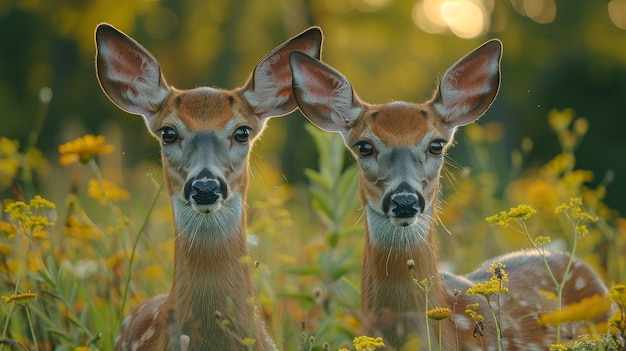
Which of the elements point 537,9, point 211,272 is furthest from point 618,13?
point 211,272

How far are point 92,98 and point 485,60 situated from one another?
2147 centimetres

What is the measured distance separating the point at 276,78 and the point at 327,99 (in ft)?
0.92

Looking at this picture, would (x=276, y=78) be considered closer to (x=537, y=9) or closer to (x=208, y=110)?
(x=208, y=110)

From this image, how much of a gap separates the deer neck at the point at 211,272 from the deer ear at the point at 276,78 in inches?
23.6

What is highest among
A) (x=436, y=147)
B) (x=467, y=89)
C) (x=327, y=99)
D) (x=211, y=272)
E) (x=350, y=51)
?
(x=350, y=51)

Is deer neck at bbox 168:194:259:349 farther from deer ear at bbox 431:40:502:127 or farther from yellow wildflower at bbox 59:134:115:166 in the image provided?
deer ear at bbox 431:40:502:127

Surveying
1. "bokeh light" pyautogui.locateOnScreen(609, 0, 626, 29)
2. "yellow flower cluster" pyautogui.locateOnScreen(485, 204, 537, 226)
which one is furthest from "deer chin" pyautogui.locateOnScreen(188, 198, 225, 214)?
"bokeh light" pyautogui.locateOnScreen(609, 0, 626, 29)

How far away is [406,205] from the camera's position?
4.69 metres

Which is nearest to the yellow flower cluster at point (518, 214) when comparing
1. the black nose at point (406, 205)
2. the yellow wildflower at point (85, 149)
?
the black nose at point (406, 205)

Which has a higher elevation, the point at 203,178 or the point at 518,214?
the point at 203,178

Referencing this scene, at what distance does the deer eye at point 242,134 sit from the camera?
518cm

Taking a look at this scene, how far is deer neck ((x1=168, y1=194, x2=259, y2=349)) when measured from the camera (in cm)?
486

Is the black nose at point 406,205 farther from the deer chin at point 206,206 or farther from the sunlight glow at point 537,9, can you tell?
the sunlight glow at point 537,9

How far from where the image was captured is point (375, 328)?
4.91 metres
